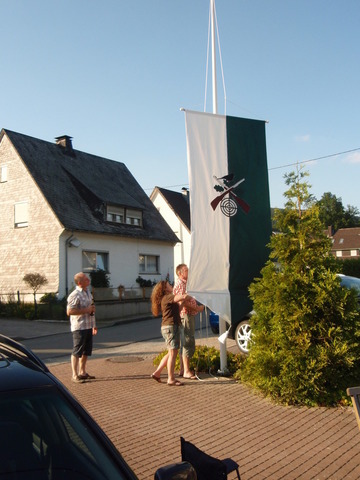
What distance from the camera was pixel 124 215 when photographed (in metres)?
30.8

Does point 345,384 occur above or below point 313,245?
below

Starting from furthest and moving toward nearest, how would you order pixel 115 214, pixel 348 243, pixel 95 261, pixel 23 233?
pixel 348 243 < pixel 115 214 < pixel 95 261 < pixel 23 233

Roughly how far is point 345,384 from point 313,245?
186cm

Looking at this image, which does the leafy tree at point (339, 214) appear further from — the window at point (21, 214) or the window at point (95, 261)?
the window at point (21, 214)

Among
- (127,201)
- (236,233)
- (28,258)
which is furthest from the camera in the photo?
(127,201)

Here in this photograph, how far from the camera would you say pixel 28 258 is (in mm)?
26875

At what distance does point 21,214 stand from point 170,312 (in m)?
21.7

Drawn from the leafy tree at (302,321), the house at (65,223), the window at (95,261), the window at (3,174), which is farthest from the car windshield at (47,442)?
the window at (3,174)

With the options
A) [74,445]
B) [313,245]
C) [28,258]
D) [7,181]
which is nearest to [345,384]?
[313,245]

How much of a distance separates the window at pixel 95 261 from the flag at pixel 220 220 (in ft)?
63.1

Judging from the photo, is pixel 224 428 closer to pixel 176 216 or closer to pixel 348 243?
pixel 176 216

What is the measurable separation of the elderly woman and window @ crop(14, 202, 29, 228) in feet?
67.3

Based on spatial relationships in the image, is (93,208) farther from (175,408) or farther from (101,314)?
(175,408)

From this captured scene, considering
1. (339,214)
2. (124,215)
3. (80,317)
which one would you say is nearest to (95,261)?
(124,215)
